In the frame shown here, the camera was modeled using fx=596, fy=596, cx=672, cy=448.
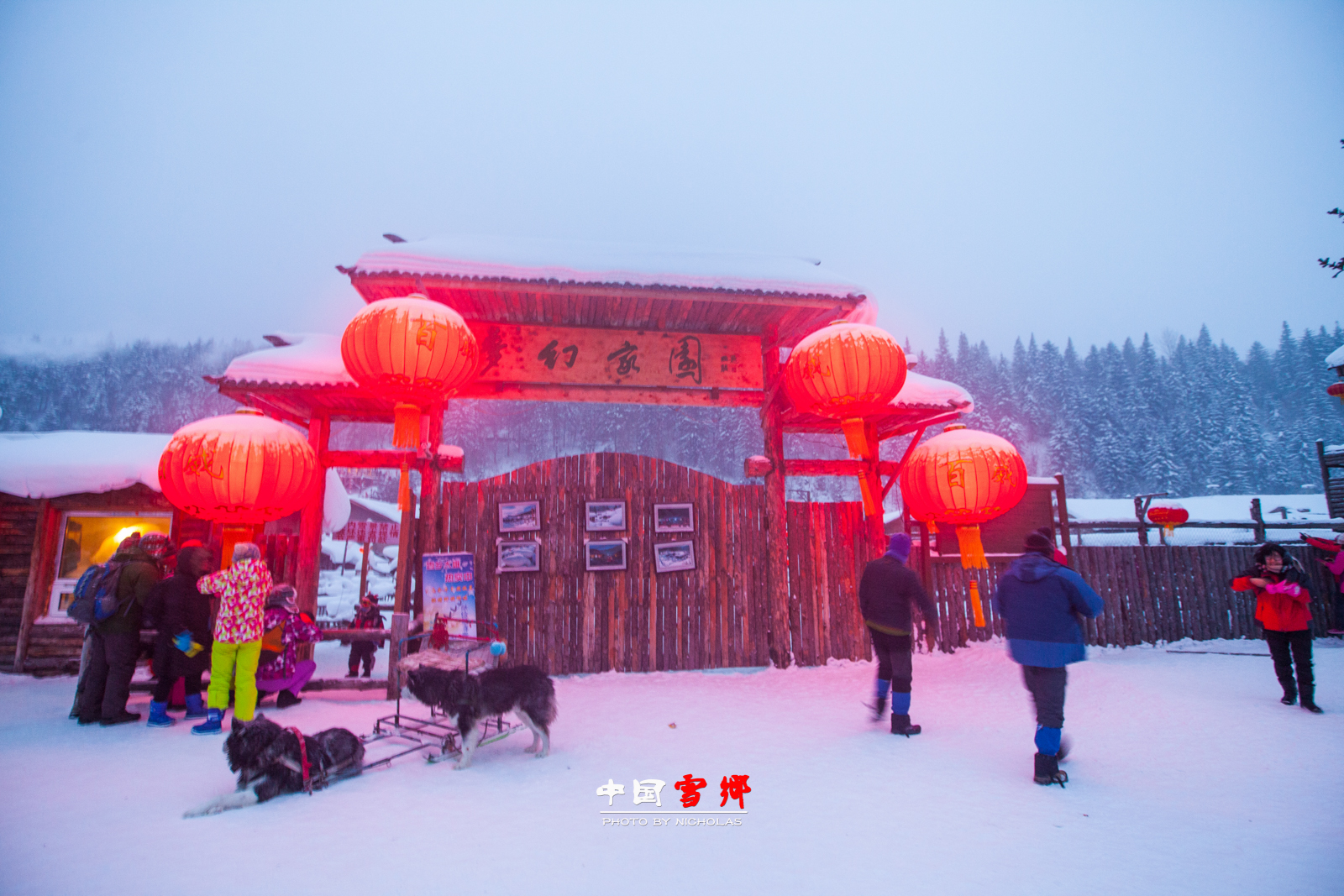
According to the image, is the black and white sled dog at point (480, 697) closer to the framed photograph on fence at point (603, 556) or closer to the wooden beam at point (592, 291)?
the framed photograph on fence at point (603, 556)

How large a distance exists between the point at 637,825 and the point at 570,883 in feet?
2.18

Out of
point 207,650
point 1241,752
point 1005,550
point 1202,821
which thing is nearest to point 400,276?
point 207,650

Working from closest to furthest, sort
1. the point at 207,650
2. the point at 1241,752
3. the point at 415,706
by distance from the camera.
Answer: the point at 1241,752, the point at 207,650, the point at 415,706

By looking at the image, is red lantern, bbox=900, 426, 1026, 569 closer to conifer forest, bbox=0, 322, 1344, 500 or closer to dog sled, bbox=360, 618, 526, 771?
dog sled, bbox=360, 618, 526, 771

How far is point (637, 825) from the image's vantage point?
312 cm

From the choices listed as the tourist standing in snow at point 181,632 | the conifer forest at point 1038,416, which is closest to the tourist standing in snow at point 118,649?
the tourist standing in snow at point 181,632

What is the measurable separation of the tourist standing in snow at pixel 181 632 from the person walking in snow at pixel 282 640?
549 mm

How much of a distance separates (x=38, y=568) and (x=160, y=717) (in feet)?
18.9

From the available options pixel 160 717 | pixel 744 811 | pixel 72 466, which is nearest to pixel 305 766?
pixel 744 811

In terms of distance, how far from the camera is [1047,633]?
3779 mm

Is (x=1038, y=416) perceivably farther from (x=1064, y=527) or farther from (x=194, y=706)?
(x=194, y=706)

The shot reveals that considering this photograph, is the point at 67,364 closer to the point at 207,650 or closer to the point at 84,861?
the point at 207,650

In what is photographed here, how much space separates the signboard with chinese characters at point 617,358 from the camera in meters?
7.33

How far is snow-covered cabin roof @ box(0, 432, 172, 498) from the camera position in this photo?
818cm
